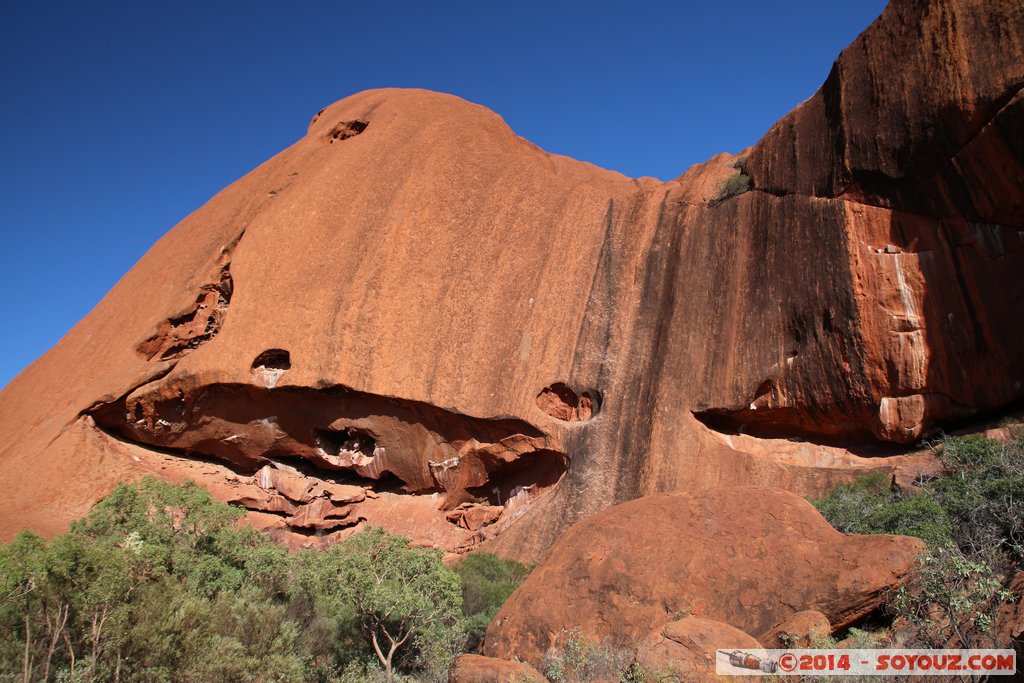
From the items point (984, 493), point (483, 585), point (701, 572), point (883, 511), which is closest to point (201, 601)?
point (483, 585)

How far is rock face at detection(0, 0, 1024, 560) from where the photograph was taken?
13.9m

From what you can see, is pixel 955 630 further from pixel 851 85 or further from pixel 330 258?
pixel 330 258

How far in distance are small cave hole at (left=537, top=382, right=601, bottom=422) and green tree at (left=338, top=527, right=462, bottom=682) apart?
568 cm

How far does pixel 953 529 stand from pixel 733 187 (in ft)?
31.4

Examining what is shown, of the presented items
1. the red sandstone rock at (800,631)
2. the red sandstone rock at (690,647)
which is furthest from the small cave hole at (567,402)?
the red sandstone rock at (690,647)

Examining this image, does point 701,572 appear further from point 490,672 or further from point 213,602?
point 213,602

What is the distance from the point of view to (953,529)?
32.9 ft

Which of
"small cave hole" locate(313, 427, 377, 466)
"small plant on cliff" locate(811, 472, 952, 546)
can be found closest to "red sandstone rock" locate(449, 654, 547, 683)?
"small plant on cliff" locate(811, 472, 952, 546)

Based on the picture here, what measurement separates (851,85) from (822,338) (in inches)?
198

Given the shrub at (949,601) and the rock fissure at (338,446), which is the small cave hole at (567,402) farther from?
the shrub at (949,601)

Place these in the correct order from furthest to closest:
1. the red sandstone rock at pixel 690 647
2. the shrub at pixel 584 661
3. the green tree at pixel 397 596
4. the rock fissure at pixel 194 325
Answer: the rock fissure at pixel 194 325 → the green tree at pixel 397 596 → the shrub at pixel 584 661 → the red sandstone rock at pixel 690 647

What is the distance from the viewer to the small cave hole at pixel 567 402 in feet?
53.6

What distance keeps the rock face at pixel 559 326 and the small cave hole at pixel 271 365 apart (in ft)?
0.16

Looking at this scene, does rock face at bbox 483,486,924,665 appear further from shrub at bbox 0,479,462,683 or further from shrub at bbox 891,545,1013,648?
shrub at bbox 0,479,462,683
